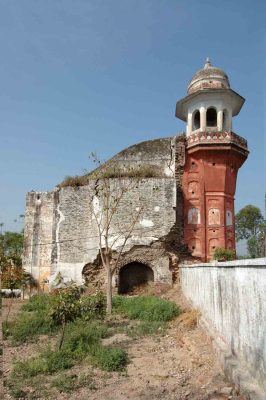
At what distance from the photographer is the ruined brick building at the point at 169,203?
16.9m

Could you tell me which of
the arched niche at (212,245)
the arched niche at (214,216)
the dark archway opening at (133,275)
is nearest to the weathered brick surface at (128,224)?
the dark archway opening at (133,275)

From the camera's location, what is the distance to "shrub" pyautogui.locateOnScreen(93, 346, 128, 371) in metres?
6.36

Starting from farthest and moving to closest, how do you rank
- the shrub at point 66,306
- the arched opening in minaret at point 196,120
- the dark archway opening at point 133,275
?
the arched opening in minaret at point 196,120, the dark archway opening at point 133,275, the shrub at point 66,306

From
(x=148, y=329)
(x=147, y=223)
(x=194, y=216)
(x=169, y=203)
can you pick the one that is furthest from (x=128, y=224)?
(x=148, y=329)

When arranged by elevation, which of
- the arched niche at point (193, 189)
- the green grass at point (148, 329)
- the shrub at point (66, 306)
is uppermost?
the arched niche at point (193, 189)

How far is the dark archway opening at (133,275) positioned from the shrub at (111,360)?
10.9m

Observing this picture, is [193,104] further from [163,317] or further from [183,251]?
[163,317]

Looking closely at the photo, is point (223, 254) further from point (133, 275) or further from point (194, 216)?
point (133, 275)

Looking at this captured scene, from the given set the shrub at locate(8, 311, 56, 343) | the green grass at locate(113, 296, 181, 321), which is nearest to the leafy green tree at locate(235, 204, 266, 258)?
the green grass at locate(113, 296, 181, 321)

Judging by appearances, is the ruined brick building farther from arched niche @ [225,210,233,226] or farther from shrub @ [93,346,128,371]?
shrub @ [93,346,128,371]

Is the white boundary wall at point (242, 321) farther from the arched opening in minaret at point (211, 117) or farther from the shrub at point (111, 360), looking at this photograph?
the arched opening in minaret at point (211, 117)

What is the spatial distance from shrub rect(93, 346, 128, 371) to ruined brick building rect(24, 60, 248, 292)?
32.8 ft

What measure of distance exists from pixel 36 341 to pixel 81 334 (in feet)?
4.00

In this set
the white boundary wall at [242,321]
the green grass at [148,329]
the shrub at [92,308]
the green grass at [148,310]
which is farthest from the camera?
the green grass at [148,310]
